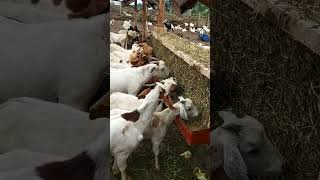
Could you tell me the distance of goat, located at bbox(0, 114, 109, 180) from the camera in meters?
2.07

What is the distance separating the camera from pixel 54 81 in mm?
3709

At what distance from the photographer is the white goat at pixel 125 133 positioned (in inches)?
139

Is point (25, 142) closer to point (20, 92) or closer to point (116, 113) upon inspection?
point (20, 92)

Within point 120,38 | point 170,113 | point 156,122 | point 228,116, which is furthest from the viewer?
point 120,38

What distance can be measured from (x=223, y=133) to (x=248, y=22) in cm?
47

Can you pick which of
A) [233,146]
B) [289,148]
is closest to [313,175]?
[289,148]

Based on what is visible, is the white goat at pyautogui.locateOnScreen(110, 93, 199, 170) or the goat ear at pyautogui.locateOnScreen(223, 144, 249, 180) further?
the white goat at pyautogui.locateOnScreen(110, 93, 199, 170)

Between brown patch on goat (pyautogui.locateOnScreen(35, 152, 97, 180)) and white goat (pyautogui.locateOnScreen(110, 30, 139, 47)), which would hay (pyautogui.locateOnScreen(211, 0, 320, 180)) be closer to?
brown patch on goat (pyautogui.locateOnScreen(35, 152, 97, 180))

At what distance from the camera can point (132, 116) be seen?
12.4 feet

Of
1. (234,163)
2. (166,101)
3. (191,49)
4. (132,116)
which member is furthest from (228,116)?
(191,49)

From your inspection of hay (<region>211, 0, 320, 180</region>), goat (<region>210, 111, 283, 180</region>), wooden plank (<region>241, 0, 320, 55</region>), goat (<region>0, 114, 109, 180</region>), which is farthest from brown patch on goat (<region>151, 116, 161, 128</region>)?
wooden plank (<region>241, 0, 320, 55</region>)

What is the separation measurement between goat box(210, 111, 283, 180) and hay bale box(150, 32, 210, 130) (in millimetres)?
2589

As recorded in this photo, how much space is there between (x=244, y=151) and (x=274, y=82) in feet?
0.87

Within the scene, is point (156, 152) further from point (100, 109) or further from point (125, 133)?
point (100, 109)
